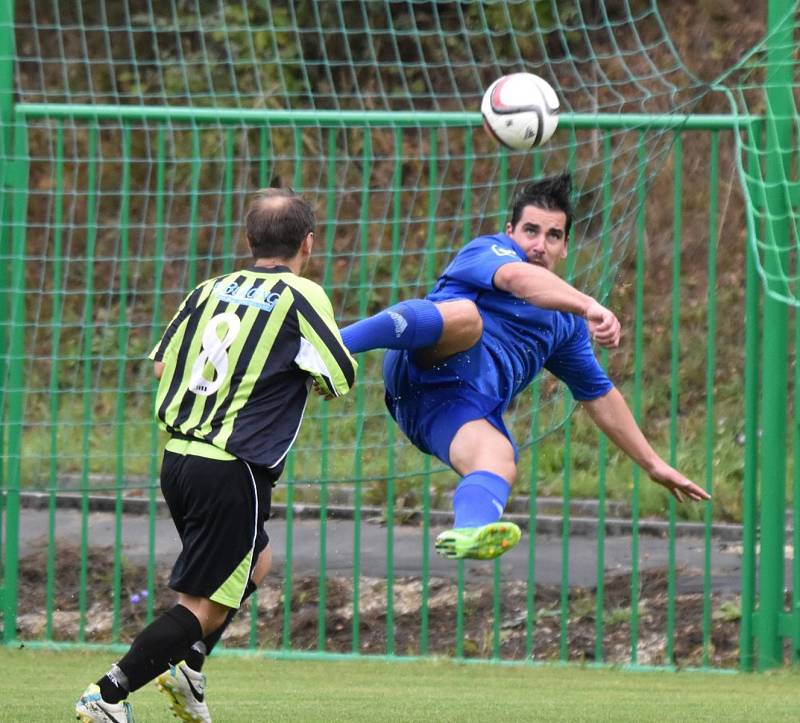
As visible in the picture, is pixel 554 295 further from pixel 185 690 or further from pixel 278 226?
pixel 185 690

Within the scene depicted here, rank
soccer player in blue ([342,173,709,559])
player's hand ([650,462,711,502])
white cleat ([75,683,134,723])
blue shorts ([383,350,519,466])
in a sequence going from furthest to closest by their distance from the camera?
player's hand ([650,462,711,502]) < blue shorts ([383,350,519,466]) < soccer player in blue ([342,173,709,559]) < white cleat ([75,683,134,723])

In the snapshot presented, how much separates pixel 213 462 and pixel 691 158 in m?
6.44

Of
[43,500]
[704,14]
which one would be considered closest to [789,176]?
[43,500]

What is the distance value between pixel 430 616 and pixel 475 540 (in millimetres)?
3176

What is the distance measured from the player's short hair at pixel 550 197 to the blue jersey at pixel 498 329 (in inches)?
6.7

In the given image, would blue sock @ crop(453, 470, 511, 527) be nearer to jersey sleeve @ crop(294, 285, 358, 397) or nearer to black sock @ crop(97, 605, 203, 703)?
jersey sleeve @ crop(294, 285, 358, 397)

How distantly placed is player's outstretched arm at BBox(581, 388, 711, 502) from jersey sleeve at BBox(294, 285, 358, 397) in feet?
5.32

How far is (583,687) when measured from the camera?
20.3 feet

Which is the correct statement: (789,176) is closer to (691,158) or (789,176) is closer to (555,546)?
(555,546)

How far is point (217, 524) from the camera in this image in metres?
4.48

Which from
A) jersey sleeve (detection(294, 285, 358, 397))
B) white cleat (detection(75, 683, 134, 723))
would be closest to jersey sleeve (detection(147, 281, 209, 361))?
jersey sleeve (detection(294, 285, 358, 397))

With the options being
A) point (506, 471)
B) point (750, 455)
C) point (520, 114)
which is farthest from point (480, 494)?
point (750, 455)

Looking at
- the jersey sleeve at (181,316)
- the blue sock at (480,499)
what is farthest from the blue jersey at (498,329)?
the jersey sleeve at (181,316)

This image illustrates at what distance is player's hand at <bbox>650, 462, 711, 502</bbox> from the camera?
5.64m
